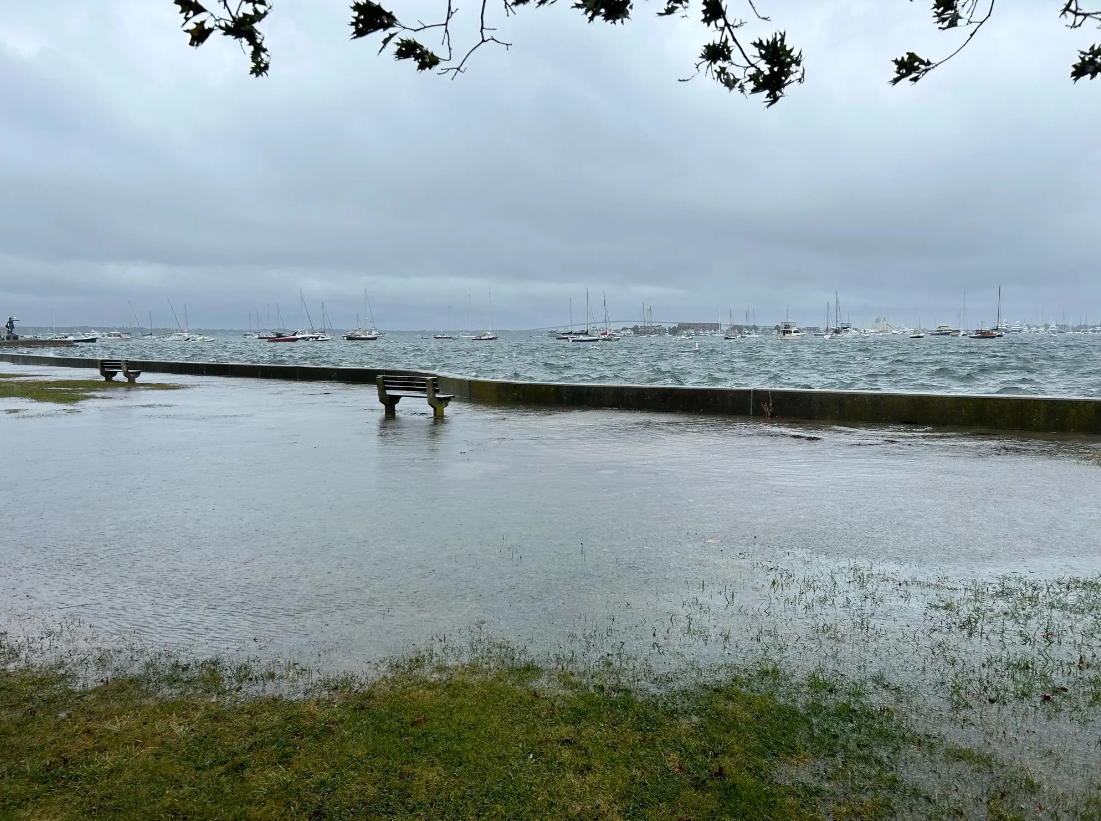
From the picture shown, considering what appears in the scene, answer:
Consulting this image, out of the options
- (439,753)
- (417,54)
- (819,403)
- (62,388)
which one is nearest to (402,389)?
(819,403)

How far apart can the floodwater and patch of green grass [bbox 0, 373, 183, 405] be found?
8.69 meters

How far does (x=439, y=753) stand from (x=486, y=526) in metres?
3.79

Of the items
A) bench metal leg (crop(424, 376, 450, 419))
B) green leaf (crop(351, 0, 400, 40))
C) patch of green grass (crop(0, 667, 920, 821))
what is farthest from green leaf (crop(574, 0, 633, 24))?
bench metal leg (crop(424, 376, 450, 419))

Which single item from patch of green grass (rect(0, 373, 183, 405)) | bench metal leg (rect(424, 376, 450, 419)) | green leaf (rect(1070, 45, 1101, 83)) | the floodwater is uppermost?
green leaf (rect(1070, 45, 1101, 83))

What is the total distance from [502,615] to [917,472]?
21.4 ft

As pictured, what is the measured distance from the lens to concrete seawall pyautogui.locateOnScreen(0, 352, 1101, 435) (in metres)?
13.2

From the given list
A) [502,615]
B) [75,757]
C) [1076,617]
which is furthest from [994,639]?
[75,757]

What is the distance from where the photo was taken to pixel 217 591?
5512 mm

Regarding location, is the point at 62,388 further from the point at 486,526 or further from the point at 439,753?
the point at 439,753

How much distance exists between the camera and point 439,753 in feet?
11.3

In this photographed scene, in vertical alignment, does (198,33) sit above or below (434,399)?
above

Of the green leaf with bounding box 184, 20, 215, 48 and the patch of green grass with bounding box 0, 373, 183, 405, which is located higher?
the green leaf with bounding box 184, 20, 215, 48

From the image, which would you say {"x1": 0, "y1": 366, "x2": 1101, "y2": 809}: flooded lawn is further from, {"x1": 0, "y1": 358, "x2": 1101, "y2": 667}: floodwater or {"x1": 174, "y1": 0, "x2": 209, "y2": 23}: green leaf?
{"x1": 174, "y1": 0, "x2": 209, "y2": 23}: green leaf

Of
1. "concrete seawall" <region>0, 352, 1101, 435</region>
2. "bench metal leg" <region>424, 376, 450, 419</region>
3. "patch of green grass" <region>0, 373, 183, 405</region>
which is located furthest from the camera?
"patch of green grass" <region>0, 373, 183, 405</region>
